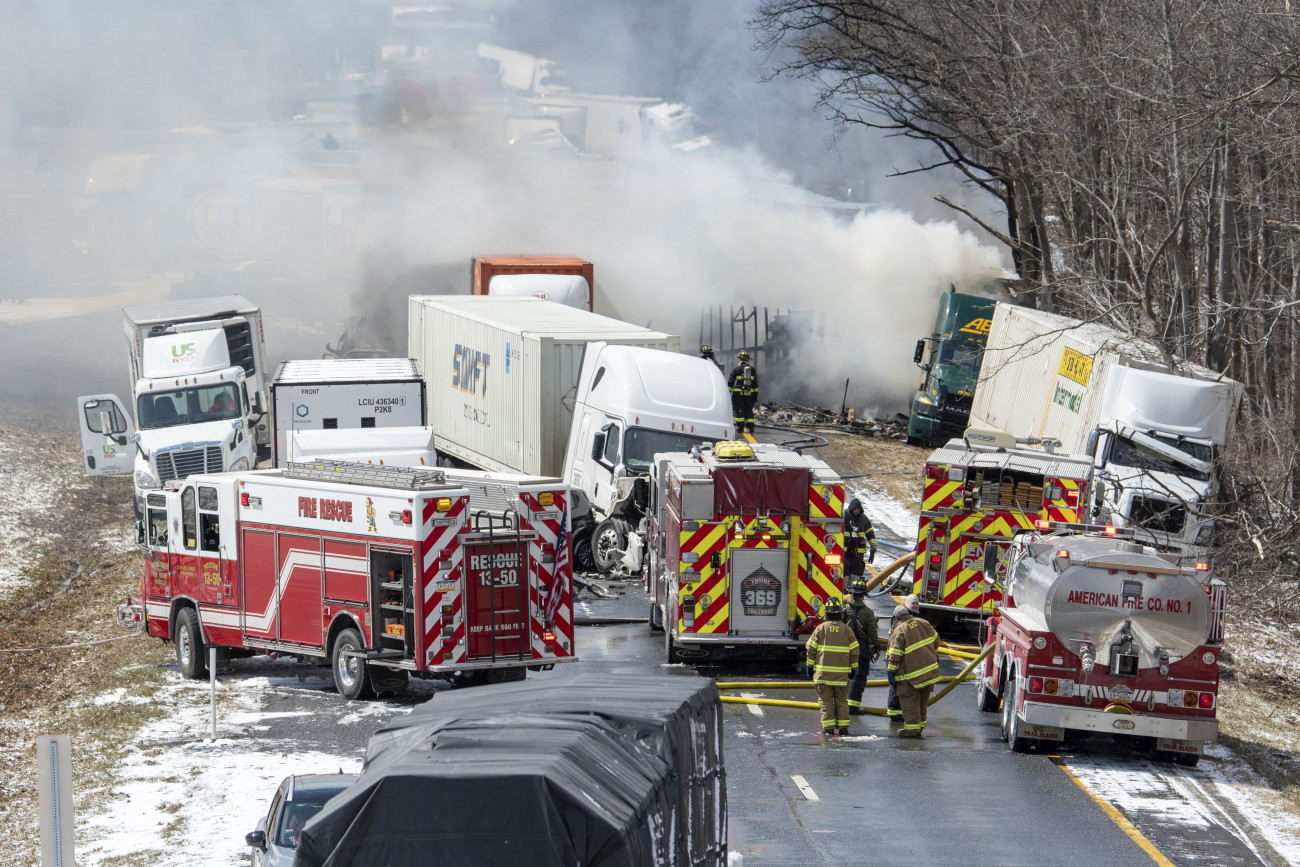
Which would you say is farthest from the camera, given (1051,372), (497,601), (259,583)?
(1051,372)

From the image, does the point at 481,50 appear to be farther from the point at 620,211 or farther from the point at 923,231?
the point at 923,231

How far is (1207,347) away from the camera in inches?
973

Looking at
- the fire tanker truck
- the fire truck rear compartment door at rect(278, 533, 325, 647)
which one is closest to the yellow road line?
the fire tanker truck

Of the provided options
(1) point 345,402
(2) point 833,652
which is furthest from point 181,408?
(2) point 833,652

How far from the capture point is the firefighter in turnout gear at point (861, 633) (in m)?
15.9

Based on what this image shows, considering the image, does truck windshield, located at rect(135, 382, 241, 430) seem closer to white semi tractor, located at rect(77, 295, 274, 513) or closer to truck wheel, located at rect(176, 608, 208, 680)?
white semi tractor, located at rect(77, 295, 274, 513)

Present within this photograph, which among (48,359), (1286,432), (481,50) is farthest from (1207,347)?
(481,50)

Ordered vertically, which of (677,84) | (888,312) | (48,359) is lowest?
(48,359)

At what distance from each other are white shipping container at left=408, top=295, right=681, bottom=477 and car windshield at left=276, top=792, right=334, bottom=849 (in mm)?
15254

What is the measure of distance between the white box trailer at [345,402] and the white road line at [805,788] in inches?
532

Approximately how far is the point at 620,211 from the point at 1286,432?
30375 mm

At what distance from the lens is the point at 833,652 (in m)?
14.3

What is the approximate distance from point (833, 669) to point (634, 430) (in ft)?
27.0

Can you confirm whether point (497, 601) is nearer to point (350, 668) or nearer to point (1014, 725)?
Result: point (350, 668)
